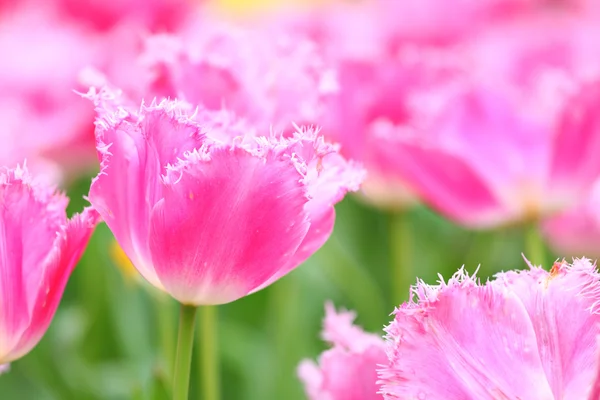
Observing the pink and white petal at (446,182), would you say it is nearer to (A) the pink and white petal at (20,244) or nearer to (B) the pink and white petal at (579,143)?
(B) the pink and white petal at (579,143)

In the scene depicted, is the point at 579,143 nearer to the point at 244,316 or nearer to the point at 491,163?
the point at 491,163

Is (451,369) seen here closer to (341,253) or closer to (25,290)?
(25,290)

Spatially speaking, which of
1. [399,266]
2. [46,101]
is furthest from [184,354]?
[46,101]

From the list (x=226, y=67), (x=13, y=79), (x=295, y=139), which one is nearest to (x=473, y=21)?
(x=13, y=79)

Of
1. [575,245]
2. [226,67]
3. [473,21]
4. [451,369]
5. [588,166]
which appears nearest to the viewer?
[451,369]

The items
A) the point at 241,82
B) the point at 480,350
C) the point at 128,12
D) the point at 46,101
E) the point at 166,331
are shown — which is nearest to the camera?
the point at 480,350

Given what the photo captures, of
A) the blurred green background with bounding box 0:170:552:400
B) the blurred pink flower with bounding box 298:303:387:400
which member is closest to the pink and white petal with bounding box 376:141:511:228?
the blurred green background with bounding box 0:170:552:400
